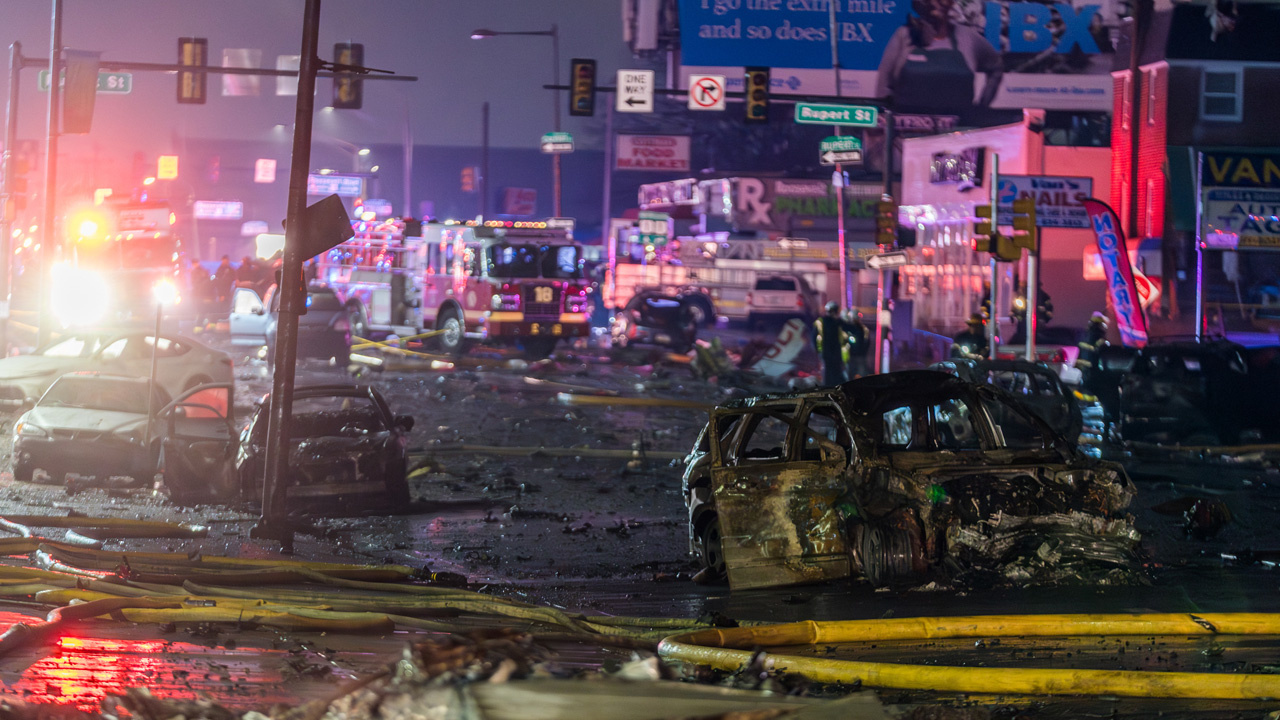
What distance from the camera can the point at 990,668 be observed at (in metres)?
5.84

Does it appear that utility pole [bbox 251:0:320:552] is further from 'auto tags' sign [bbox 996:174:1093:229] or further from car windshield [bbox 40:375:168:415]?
'auto tags' sign [bbox 996:174:1093:229]

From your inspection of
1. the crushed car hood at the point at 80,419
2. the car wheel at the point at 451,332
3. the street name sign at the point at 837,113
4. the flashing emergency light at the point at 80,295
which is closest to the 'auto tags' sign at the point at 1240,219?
the street name sign at the point at 837,113

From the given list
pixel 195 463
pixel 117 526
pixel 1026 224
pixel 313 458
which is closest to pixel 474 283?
pixel 1026 224

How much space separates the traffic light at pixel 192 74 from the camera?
25.7 metres

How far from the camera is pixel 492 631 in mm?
5129

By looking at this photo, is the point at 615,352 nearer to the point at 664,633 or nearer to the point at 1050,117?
the point at 664,633

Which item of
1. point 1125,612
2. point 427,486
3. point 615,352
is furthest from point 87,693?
point 615,352

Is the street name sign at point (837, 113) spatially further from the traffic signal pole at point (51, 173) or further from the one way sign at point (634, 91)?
the traffic signal pole at point (51, 173)

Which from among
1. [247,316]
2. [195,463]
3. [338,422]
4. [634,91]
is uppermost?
[634,91]

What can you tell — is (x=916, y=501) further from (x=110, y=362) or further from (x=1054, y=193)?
(x=1054, y=193)

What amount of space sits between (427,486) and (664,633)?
772 centimetres

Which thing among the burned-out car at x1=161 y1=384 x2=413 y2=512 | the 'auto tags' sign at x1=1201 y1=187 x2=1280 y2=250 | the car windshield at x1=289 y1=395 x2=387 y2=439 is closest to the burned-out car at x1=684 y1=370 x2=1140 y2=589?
the burned-out car at x1=161 y1=384 x2=413 y2=512

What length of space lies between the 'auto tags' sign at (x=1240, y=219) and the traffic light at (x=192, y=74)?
77.1 ft

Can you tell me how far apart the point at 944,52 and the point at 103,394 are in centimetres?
5389
